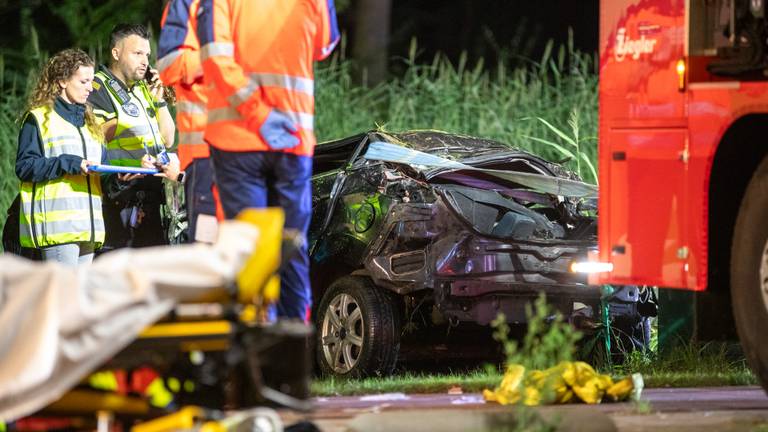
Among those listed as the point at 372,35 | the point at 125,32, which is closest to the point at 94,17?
the point at 372,35

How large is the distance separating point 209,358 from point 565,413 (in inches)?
79.6

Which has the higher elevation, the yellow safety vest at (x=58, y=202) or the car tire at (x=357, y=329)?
the yellow safety vest at (x=58, y=202)

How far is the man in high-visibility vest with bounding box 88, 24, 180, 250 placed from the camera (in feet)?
31.0

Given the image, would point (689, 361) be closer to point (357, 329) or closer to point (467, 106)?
point (357, 329)

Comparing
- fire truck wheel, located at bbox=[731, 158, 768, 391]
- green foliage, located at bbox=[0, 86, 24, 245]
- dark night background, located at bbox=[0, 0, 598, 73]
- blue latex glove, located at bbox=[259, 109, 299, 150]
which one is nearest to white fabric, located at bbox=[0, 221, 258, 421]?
blue latex glove, located at bbox=[259, 109, 299, 150]

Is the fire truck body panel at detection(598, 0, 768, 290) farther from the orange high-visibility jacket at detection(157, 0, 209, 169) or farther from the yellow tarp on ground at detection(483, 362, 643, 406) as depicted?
the orange high-visibility jacket at detection(157, 0, 209, 169)

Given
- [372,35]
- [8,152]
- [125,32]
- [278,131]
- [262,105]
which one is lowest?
[8,152]

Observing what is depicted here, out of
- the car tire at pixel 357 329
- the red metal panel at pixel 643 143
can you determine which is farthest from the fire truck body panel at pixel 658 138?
the car tire at pixel 357 329

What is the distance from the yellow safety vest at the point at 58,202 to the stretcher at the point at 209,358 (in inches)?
147

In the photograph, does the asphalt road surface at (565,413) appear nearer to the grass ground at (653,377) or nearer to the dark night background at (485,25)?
the grass ground at (653,377)

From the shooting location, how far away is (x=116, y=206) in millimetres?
9531

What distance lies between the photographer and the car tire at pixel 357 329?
901 centimetres

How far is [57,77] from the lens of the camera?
9.02 metres

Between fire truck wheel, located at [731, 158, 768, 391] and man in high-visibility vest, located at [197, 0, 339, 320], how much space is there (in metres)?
1.95
